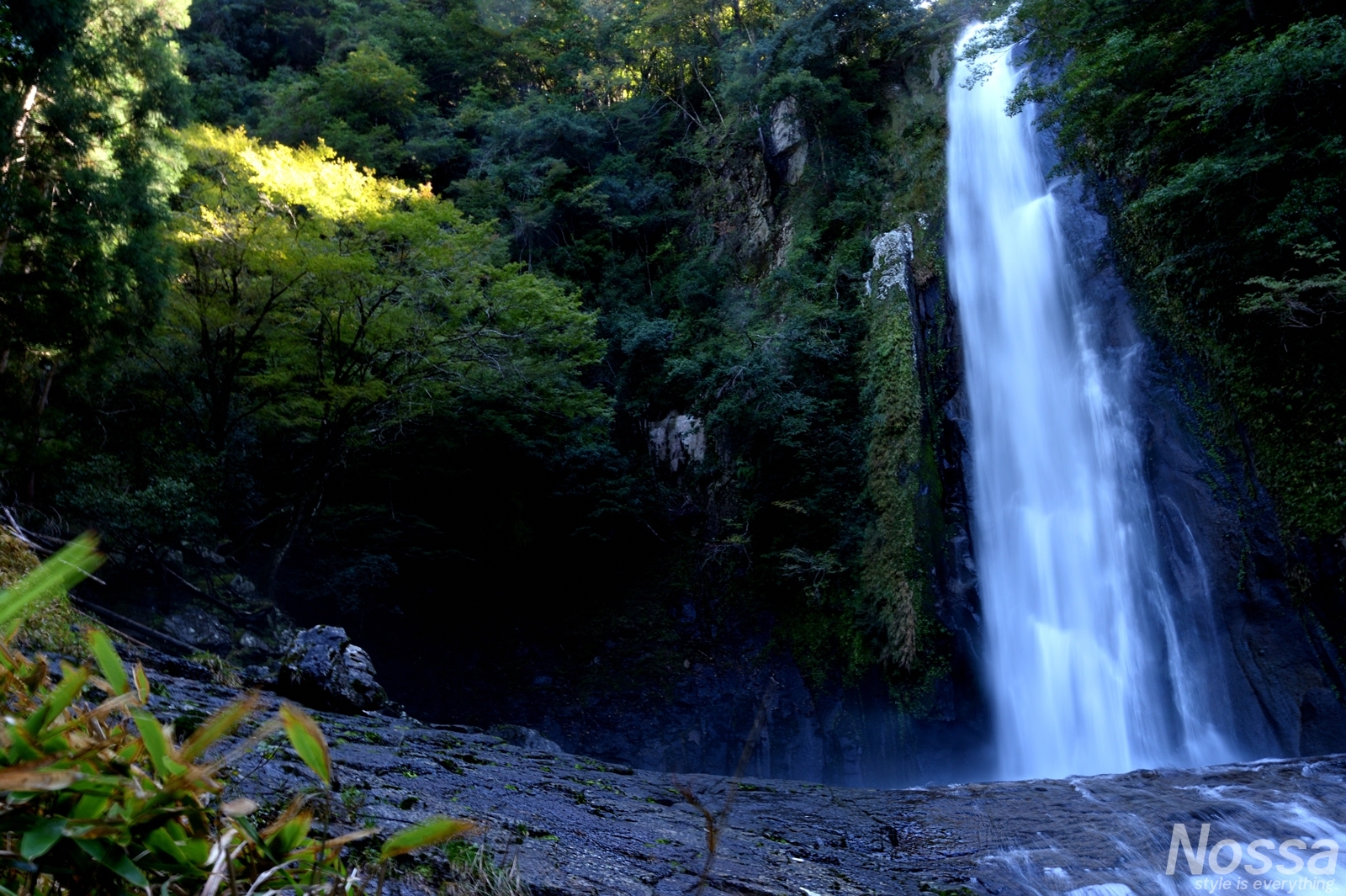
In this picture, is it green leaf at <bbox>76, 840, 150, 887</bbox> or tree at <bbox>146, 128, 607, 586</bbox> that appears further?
tree at <bbox>146, 128, 607, 586</bbox>

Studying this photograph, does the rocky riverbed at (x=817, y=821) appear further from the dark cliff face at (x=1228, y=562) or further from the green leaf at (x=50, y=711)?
the green leaf at (x=50, y=711)

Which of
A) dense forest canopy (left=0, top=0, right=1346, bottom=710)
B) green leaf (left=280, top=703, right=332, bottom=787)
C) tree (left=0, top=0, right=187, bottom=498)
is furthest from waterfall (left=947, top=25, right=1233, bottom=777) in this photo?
tree (left=0, top=0, right=187, bottom=498)

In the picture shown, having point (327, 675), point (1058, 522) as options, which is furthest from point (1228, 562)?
point (327, 675)

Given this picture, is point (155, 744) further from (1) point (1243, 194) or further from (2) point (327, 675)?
(1) point (1243, 194)

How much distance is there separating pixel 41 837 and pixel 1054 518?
1251 centimetres

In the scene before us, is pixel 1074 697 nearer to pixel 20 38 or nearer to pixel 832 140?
pixel 832 140

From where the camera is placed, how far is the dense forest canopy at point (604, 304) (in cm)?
910

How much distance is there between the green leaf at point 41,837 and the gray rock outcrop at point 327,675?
26.4 feet

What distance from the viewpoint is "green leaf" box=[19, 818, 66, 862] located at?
81 centimetres

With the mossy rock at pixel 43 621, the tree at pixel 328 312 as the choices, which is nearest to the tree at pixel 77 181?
the tree at pixel 328 312

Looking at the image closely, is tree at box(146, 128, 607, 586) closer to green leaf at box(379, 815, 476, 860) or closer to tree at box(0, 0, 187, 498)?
tree at box(0, 0, 187, 498)

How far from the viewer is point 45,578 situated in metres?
1.00

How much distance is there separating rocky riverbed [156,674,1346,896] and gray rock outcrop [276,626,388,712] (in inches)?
31.5

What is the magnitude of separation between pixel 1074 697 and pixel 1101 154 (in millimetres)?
8128
